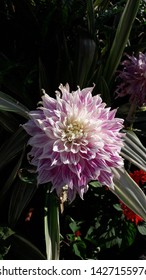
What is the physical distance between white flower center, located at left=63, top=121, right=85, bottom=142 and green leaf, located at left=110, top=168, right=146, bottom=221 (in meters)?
0.28

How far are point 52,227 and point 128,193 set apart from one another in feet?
0.80

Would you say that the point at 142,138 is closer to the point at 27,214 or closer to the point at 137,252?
the point at 137,252

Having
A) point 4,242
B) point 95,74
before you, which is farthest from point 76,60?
point 4,242

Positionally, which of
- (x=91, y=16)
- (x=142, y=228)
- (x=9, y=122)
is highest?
(x=91, y=16)

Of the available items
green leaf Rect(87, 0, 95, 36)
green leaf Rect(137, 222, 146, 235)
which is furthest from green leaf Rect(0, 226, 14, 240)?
green leaf Rect(87, 0, 95, 36)

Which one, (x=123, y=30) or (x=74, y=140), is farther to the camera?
(x=123, y=30)

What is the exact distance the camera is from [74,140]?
94 centimetres

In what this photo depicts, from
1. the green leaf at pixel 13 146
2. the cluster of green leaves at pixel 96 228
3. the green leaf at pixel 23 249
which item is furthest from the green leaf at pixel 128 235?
the green leaf at pixel 13 146

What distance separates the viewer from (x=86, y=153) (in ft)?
3.06

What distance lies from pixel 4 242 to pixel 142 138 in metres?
0.68

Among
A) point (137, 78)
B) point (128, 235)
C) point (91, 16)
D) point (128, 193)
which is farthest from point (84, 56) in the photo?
point (128, 235)

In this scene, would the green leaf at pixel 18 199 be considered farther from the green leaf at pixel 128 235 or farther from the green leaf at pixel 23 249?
the green leaf at pixel 128 235

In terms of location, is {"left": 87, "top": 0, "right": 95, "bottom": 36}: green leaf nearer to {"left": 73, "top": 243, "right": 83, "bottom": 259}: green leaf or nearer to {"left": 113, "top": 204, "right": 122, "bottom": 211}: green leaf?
{"left": 113, "top": 204, "right": 122, "bottom": 211}: green leaf

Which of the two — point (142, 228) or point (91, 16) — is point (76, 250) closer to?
point (142, 228)
